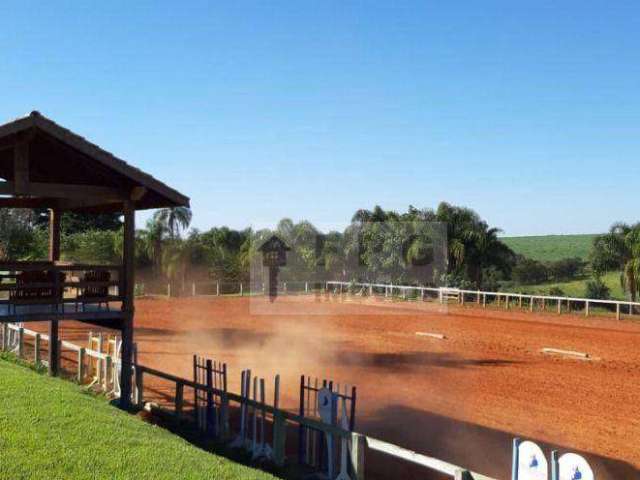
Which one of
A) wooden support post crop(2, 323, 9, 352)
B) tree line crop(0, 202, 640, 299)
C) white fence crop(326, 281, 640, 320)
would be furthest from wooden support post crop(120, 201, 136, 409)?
tree line crop(0, 202, 640, 299)

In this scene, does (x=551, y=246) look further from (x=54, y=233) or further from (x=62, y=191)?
(x=62, y=191)

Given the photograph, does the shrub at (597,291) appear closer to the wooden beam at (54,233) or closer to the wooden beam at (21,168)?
the wooden beam at (54,233)

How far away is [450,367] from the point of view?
58.5 ft

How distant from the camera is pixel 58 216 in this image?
49.6 ft

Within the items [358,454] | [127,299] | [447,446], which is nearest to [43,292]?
[127,299]

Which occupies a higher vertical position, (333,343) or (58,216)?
(58,216)

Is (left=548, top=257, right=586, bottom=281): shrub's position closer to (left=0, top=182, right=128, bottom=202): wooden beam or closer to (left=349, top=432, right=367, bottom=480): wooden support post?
(left=0, top=182, right=128, bottom=202): wooden beam

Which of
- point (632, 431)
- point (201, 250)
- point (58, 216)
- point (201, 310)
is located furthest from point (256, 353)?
point (201, 250)

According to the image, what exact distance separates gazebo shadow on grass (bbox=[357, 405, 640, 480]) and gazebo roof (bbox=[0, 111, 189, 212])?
18.7ft

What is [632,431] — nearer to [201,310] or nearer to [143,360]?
[143,360]

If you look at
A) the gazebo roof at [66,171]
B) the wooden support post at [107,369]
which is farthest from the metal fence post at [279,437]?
the wooden support post at [107,369]

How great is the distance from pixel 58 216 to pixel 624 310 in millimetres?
26076

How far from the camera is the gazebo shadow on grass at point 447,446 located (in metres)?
9.44

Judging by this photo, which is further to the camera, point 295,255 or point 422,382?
point 295,255
